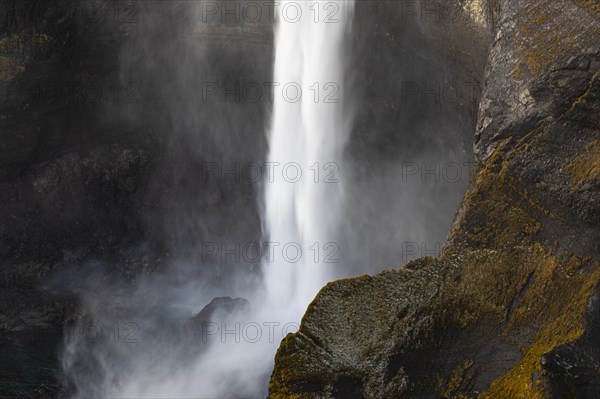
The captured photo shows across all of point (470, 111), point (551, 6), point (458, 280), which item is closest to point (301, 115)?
point (470, 111)

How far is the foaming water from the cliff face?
267 inches

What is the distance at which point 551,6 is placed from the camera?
8445 millimetres

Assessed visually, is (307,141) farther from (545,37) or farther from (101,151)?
(545,37)

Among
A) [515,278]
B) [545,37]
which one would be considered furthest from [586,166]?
[545,37]

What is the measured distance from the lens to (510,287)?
722 centimetres

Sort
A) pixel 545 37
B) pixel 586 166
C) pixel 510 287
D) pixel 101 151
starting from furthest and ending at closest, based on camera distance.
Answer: pixel 101 151, pixel 545 37, pixel 586 166, pixel 510 287

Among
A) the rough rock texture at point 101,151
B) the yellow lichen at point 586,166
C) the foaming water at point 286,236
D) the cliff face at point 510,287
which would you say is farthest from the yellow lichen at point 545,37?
the rough rock texture at point 101,151

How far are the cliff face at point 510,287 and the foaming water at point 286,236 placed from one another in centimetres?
679

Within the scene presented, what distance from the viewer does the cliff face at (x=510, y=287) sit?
656 cm

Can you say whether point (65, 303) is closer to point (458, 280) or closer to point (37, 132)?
point (37, 132)

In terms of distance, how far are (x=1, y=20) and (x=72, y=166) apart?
329 cm

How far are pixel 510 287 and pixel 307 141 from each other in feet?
30.6

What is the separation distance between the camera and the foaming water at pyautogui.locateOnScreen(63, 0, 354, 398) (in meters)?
14.2

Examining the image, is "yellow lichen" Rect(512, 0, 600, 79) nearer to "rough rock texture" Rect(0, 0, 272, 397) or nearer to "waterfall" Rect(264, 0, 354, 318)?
"waterfall" Rect(264, 0, 354, 318)
